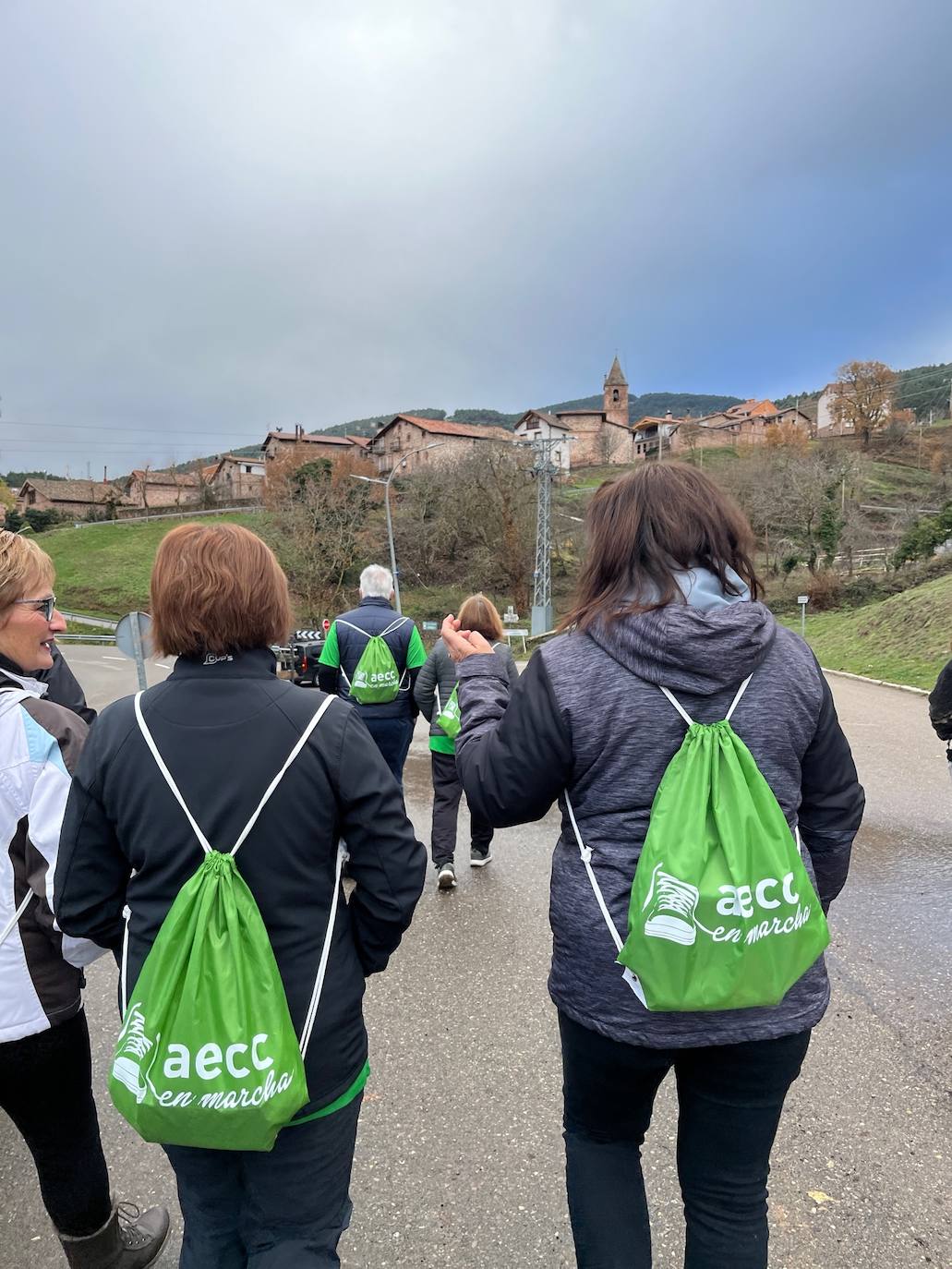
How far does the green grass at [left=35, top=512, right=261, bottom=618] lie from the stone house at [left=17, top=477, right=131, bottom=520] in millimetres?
13214

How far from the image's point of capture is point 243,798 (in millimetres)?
1406

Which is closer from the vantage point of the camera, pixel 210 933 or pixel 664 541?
pixel 210 933

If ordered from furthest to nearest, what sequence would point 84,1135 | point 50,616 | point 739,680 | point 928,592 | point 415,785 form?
point 928,592
point 415,785
point 50,616
point 84,1135
point 739,680

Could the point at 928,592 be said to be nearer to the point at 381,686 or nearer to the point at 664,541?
the point at 381,686

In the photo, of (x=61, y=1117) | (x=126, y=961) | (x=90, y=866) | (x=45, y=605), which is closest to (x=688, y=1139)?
(x=126, y=961)

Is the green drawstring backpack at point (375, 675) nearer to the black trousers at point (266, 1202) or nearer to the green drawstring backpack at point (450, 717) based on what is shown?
the green drawstring backpack at point (450, 717)

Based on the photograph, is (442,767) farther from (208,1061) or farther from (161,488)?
(161,488)

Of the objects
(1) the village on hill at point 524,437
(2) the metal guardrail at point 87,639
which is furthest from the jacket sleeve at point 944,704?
(1) the village on hill at point 524,437

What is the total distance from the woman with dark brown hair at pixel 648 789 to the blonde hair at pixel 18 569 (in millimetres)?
1304

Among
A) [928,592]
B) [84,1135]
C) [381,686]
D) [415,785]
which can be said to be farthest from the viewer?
[928,592]

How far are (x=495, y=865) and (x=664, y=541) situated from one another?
157 inches

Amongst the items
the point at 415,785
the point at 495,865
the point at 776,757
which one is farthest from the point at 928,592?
the point at 776,757

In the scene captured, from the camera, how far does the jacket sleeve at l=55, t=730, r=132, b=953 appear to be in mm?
1491

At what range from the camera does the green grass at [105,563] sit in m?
41.1
